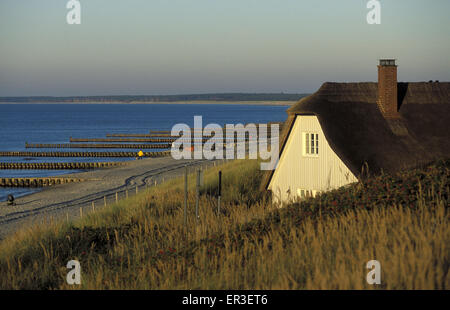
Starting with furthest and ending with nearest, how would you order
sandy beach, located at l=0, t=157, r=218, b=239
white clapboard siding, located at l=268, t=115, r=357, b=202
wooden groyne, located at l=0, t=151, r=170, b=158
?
wooden groyne, located at l=0, t=151, r=170, b=158 → sandy beach, located at l=0, t=157, r=218, b=239 → white clapboard siding, located at l=268, t=115, r=357, b=202

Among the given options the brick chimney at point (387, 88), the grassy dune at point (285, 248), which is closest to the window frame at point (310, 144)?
the brick chimney at point (387, 88)

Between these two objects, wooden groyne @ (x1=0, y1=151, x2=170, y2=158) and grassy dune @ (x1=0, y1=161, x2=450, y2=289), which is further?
wooden groyne @ (x1=0, y1=151, x2=170, y2=158)

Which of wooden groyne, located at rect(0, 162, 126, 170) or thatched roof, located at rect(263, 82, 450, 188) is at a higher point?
wooden groyne, located at rect(0, 162, 126, 170)

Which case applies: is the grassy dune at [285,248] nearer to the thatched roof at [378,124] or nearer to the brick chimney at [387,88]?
the thatched roof at [378,124]

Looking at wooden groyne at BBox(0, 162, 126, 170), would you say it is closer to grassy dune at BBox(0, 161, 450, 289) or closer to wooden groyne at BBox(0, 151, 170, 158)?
wooden groyne at BBox(0, 151, 170, 158)

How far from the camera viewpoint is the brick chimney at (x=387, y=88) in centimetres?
2148

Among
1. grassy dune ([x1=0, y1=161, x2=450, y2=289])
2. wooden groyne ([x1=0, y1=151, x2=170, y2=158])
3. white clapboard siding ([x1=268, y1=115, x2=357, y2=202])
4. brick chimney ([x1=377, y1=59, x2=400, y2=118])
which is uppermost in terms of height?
wooden groyne ([x1=0, y1=151, x2=170, y2=158])

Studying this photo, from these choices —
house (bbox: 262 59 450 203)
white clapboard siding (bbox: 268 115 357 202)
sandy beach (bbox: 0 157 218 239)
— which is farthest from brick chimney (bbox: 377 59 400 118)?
sandy beach (bbox: 0 157 218 239)

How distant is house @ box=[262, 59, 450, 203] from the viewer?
20031 mm

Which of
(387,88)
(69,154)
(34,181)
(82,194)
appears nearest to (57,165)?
(34,181)

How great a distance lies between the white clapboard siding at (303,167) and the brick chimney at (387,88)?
2835 millimetres

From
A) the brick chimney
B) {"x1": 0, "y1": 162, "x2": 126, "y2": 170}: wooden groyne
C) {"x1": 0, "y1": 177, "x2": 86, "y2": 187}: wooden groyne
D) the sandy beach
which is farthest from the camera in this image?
{"x1": 0, "y1": 162, "x2": 126, "y2": 170}: wooden groyne

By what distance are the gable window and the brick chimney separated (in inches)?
117
